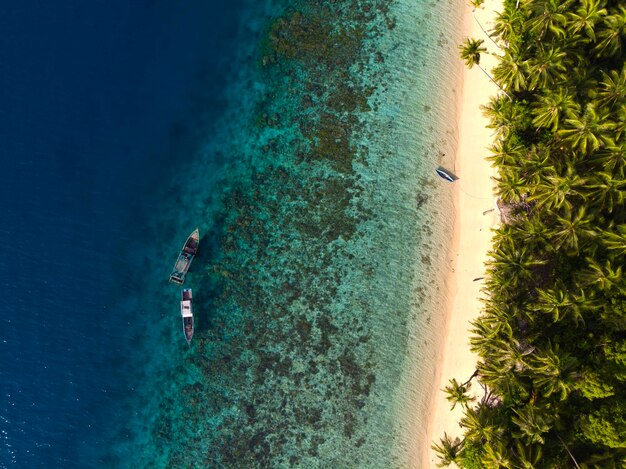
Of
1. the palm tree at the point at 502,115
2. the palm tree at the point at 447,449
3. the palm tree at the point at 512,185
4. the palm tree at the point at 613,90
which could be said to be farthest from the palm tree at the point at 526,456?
the palm tree at the point at 613,90

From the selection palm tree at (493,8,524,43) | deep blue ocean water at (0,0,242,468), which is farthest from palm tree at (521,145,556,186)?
deep blue ocean water at (0,0,242,468)

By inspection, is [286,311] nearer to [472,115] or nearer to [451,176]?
[451,176]

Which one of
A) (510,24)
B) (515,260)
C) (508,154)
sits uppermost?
(510,24)

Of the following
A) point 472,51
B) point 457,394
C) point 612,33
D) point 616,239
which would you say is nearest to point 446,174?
point 472,51

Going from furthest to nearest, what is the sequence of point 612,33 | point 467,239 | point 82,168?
point 82,168
point 467,239
point 612,33

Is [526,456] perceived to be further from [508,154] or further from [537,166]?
[508,154]

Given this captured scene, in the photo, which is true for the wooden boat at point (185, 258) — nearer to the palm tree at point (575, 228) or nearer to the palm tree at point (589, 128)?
the palm tree at point (575, 228)

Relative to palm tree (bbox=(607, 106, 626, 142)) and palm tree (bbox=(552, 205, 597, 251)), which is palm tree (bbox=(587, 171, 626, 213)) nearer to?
palm tree (bbox=(552, 205, 597, 251))
